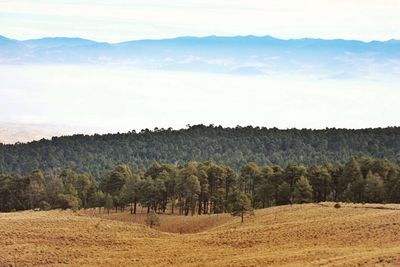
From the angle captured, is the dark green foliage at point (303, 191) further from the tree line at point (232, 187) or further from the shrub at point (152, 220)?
the shrub at point (152, 220)

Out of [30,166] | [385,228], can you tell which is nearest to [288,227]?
[385,228]

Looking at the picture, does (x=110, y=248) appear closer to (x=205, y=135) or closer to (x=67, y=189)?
(x=67, y=189)

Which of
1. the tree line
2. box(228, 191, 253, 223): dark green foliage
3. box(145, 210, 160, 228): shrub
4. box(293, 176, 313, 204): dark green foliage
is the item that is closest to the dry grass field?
box(228, 191, 253, 223): dark green foliage

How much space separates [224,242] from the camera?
57031 mm

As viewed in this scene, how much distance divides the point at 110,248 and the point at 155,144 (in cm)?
12816

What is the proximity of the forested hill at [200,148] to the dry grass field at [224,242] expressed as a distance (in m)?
82.4

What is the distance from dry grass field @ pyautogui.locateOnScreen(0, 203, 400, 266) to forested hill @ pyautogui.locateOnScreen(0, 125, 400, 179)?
82418 mm

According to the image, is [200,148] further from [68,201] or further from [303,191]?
[303,191]

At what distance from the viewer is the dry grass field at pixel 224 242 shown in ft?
152

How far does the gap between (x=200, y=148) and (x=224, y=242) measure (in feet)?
388

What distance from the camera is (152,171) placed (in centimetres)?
10606

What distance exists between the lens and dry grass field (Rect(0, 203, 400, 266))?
4619 centimetres

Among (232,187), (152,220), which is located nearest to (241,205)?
(152,220)

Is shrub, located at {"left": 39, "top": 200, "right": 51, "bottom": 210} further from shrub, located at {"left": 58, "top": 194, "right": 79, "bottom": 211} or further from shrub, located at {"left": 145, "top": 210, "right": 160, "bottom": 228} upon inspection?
shrub, located at {"left": 145, "top": 210, "right": 160, "bottom": 228}
